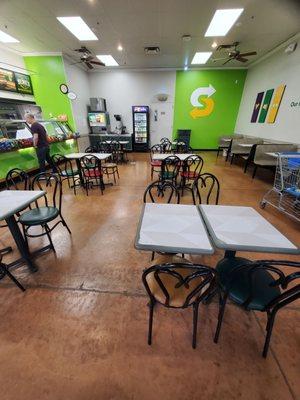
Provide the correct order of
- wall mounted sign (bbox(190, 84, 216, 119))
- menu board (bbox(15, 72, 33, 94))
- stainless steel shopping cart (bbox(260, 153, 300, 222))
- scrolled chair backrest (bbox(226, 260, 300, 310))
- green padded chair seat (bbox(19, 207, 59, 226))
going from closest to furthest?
scrolled chair backrest (bbox(226, 260, 300, 310)) < green padded chair seat (bbox(19, 207, 59, 226)) < stainless steel shopping cart (bbox(260, 153, 300, 222)) < menu board (bbox(15, 72, 33, 94)) < wall mounted sign (bbox(190, 84, 216, 119))

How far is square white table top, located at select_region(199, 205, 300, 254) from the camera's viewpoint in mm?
1088

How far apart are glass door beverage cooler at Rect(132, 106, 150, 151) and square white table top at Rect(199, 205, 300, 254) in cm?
728

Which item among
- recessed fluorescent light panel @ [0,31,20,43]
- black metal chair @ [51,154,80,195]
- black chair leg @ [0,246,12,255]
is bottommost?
black chair leg @ [0,246,12,255]

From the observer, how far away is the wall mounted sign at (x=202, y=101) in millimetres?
7465

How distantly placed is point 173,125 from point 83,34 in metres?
4.62

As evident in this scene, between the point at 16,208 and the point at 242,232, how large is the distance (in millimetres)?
1819

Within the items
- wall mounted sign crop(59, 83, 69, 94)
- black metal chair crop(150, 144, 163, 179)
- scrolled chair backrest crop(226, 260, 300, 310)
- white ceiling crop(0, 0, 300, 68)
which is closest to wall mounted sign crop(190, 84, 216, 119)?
white ceiling crop(0, 0, 300, 68)

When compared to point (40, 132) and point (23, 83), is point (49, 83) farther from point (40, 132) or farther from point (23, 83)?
point (40, 132)

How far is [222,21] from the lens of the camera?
3.89m

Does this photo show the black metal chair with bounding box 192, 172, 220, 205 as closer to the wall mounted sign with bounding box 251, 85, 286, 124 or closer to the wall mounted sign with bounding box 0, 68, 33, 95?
the wall mounted sign with bounding box 251, 85, 286, 124

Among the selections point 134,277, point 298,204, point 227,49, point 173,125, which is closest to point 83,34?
point 227,49

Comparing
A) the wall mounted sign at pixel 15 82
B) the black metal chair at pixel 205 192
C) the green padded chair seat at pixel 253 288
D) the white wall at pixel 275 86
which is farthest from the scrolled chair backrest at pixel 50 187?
the white wall at pixel 275 86

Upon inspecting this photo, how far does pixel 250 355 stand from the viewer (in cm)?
122

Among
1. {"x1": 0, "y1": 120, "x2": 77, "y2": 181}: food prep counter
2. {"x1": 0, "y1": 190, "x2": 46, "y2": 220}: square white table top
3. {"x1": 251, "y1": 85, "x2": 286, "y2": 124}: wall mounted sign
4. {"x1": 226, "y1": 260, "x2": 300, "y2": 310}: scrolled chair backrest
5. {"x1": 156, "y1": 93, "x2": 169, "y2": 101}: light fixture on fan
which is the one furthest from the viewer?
{"x1": 156, "y1": 93, "x2": 169, "y2": 101}: light fixture on fan
